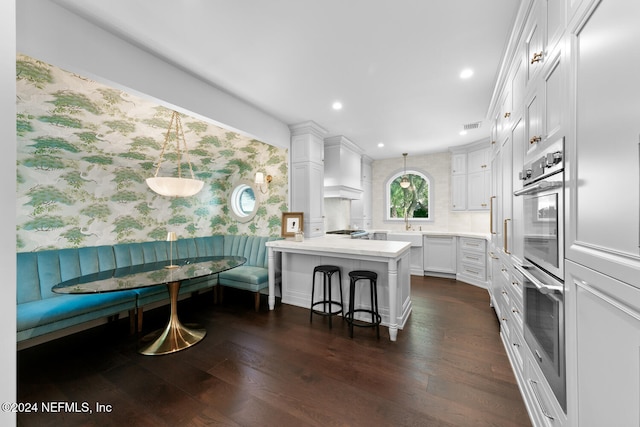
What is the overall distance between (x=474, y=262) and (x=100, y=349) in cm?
539

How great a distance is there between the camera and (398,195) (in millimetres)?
6000

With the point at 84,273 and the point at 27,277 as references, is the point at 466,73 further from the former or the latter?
the point at 27,277

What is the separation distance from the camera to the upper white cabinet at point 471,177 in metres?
4.56

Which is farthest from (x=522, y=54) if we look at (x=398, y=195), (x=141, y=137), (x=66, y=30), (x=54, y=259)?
(x=54, y=259)

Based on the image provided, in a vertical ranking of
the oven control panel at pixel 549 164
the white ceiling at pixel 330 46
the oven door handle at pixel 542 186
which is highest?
the white ceiling at pixel 330 46

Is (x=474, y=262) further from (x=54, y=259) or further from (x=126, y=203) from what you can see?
(x=54, y=259)

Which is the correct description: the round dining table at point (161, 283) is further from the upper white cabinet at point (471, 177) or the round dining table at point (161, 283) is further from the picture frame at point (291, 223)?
the upper white cabinet at point (471, 177)

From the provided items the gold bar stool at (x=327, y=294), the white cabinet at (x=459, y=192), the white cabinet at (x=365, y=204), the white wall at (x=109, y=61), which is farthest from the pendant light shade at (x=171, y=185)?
the white cabinet at (x=459, y=192)

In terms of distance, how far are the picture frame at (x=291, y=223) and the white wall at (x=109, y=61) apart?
5.06ft

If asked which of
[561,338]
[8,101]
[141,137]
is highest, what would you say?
[141,137]

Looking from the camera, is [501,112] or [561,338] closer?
[561,338]

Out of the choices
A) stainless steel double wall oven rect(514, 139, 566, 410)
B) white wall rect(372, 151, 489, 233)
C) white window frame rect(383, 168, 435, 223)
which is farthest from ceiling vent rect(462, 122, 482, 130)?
stainless steel double wall oven rect(514, 139, 566, 410)

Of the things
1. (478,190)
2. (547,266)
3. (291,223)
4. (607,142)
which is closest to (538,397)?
(547,266)

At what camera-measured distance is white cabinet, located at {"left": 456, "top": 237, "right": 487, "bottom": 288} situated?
4.21 meters
